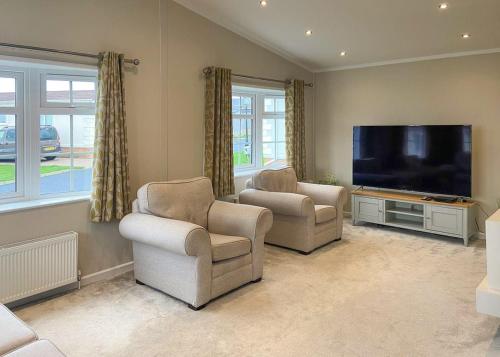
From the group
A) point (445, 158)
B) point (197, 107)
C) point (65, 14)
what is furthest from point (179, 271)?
point (445, 158)

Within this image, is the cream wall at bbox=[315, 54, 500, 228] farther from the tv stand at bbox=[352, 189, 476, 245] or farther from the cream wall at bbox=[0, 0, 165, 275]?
the cream wall at bbox=[0, 0, 165, 275]

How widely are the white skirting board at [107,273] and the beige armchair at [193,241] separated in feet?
1.18

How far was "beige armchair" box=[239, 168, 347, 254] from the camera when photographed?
14.7 feet

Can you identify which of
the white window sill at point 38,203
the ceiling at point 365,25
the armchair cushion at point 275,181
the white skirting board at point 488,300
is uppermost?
the ceiling at point 365,25

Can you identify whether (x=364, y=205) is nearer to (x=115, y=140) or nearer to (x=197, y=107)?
(x=197, y=107)

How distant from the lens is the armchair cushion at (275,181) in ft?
16.1

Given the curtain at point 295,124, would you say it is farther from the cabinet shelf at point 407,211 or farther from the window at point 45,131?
the window at point 45,131

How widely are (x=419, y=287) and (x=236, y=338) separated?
1823mm

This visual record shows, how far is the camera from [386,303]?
128 inches

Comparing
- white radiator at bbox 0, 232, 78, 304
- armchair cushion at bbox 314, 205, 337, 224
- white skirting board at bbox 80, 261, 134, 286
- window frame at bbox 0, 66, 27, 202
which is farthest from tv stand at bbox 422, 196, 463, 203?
window frame at bbox 0, 66, 27, 202

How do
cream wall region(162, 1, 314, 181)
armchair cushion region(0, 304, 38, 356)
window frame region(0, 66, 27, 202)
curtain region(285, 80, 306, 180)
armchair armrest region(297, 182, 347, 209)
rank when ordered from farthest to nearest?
curtain region(285, 80, 306, 180), armchair armrest region(297, 182, 347, 209), cream wall region(162, 1, 314, 181), window frame region(0, 66, 27, 202), armchair cushion region(0, 304, 38, 356)

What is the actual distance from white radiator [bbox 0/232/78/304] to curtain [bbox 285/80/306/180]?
3384mm

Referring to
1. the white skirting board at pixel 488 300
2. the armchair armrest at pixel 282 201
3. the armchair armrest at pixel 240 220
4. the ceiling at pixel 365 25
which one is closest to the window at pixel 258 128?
the ceiling at pixel 365 25

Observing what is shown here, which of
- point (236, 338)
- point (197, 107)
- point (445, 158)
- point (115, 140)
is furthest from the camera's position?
point (445, 158)
